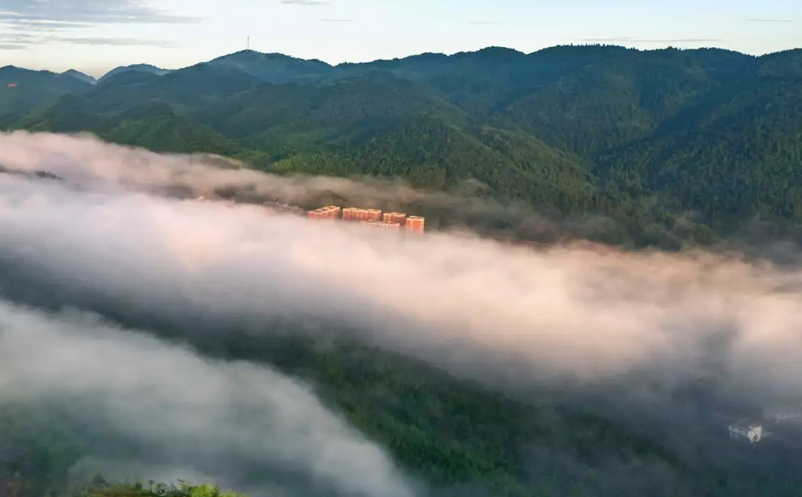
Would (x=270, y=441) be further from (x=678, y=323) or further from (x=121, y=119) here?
(x=121, y=119)

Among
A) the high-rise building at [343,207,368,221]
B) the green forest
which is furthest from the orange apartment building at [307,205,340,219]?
the green forest

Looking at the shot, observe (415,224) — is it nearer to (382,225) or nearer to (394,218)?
(394,218)

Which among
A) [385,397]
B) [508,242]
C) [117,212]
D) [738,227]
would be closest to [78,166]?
[117,212]

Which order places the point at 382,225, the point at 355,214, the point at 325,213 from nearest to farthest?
the point at 382,225 < the point at 325,213 < the point at 355,214

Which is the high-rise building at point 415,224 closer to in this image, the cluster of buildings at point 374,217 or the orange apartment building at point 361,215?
the cluster of buildings at point 374,217

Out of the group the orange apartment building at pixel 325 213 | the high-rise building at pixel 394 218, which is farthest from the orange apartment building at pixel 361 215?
the orange apartment building at pixel 325 213

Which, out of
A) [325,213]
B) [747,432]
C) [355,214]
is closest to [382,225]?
[355,214]

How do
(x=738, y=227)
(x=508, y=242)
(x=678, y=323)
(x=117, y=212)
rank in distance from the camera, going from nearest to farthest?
1. (x=678, y=323)
2. (x=117, y=212)
3. (x=508, y=242)
4. (x=738, y=227)
